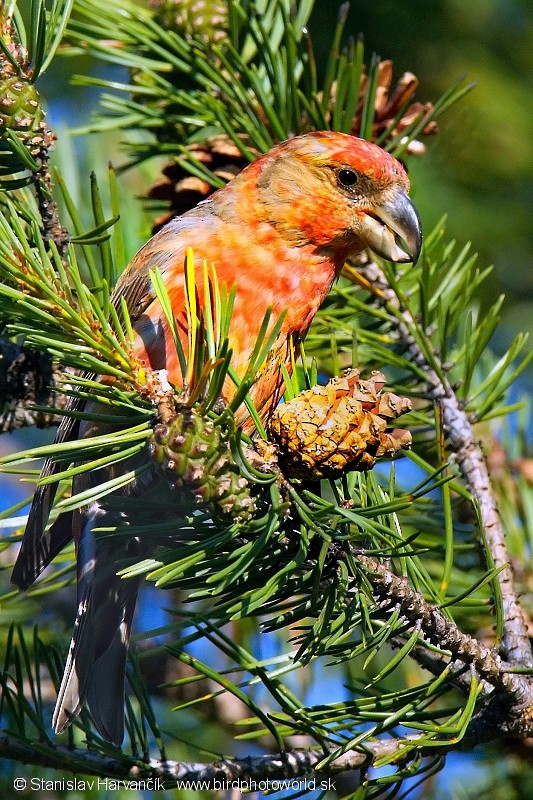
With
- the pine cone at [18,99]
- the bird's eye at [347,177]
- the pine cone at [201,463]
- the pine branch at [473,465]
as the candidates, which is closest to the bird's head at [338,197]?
the bird's eye at [347,177]

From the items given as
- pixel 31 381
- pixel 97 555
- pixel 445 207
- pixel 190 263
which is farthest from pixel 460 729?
pixel 445 207

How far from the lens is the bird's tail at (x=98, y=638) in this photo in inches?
95.6

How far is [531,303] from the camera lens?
452cm

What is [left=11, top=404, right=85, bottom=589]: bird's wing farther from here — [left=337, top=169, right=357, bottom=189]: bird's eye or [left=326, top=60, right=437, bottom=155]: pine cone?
[left=326, top=60, right=437, bottom=155]: pine cone

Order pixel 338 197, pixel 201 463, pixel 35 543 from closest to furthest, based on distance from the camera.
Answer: pixel 201 463, pixel 35 543, pixel 338 197

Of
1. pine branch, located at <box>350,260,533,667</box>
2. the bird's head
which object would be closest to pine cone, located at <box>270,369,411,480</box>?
pine branch, located at <box>350,260,533,667</box>

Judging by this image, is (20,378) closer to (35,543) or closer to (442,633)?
(35,543)

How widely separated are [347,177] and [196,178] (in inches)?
21.4

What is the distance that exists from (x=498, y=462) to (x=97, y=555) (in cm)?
138

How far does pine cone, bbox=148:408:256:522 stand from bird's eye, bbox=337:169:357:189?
56.2 inches

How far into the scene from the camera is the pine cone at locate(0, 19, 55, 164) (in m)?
1.89

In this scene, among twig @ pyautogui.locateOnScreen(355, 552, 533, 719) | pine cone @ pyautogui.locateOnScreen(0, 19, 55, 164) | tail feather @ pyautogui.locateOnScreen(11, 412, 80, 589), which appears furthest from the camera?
tail feather @ pyautogui.locateOnScreen(11, 412, 80, 589)

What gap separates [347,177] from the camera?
110 inches

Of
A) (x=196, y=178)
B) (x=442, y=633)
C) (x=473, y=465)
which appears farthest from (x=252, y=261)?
(x=442, y=633)
